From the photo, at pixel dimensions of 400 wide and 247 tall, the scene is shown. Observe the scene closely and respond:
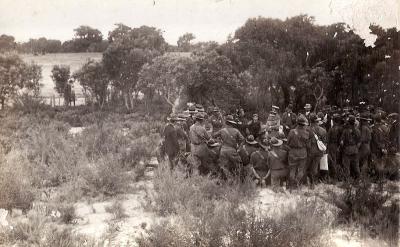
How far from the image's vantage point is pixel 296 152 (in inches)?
311

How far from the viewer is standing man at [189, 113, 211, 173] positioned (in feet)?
27.5

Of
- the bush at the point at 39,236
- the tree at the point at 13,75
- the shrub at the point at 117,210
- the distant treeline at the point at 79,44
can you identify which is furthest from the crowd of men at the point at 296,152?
the distant treeline at the point at 79,44

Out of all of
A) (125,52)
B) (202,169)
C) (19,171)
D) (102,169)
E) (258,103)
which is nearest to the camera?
(19,171)

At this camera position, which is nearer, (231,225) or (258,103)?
→ (231,225)

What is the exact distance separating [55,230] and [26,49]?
2867cm

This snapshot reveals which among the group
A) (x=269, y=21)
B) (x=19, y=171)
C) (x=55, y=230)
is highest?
(x=269, y=21)

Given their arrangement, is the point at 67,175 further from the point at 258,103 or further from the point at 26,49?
the point at 26,49

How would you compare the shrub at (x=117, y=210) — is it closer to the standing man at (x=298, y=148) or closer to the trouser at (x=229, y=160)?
the trouser at (x=229, y=160)

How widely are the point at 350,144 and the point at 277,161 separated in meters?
1.73

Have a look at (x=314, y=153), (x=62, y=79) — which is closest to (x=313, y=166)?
(x=314, y=153)

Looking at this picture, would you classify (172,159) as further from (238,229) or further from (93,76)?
(93,76)

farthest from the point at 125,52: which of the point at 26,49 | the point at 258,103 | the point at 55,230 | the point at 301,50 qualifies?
the point at 55,230

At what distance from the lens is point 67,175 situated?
830 cm

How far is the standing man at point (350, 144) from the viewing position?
850cm
